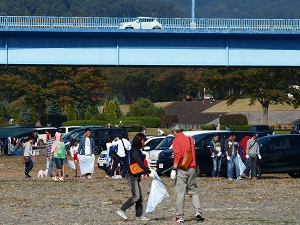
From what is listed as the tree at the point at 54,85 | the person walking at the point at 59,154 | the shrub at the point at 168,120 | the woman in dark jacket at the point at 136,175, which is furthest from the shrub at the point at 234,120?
the woman in dark jacket at the point at 136,175

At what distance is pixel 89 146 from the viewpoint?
2759 cm

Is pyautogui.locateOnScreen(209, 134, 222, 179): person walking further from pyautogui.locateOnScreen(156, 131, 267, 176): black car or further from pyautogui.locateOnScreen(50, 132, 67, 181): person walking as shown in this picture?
pyautogui.locateOnScreen(50, 132, 67, 181): person walking

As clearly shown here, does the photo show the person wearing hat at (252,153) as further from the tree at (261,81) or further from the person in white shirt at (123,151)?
the tree at (261,81)

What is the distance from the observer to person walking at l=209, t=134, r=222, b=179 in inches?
1104

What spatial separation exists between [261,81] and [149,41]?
31.8 meters

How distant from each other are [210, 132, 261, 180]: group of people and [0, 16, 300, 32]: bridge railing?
52.2ft

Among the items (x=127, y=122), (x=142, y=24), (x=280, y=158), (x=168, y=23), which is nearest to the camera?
(x=280, y=158)

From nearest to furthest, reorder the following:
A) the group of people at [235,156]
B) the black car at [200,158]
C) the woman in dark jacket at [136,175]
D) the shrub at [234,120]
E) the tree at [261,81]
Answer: the woman in dark jacket at [136,175] → the group of people at [235,156] → the black car at [200,158] → the tree at [261,81] → the shrub at [234,120]

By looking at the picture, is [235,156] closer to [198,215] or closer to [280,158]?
[280,158]

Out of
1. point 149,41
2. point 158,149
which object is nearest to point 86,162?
point 158,149

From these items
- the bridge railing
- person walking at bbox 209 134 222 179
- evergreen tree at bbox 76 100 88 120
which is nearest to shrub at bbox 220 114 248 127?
evergreen tree at bbox 76 100 88 120

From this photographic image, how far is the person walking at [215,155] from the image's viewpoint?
2805 centimetres

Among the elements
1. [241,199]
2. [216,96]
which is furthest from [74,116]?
[241,199]

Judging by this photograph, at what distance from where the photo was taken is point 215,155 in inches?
1105
